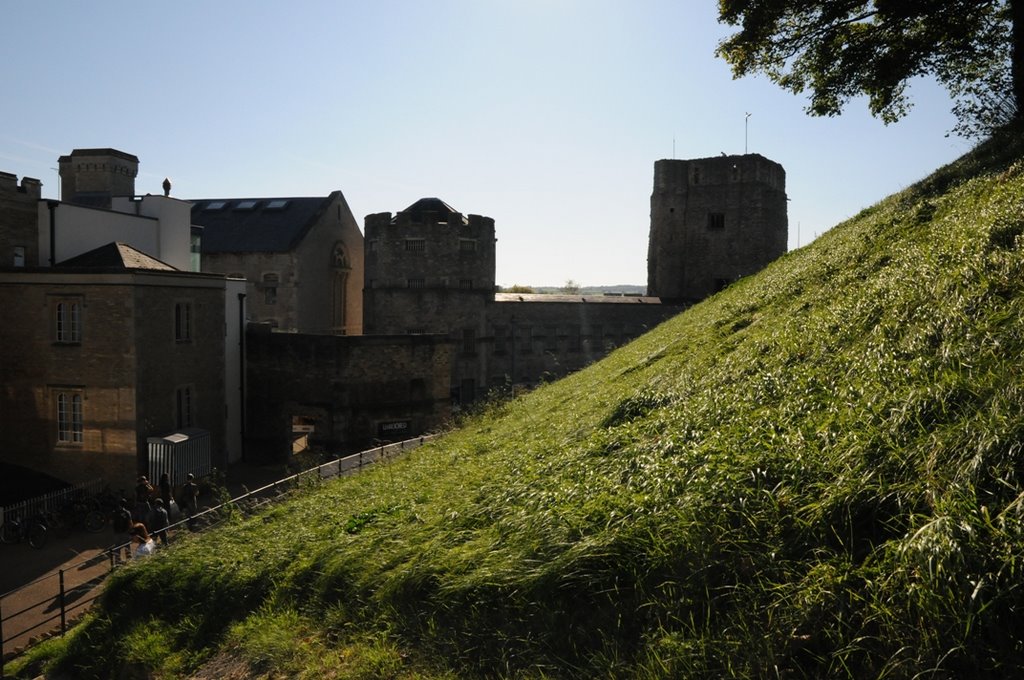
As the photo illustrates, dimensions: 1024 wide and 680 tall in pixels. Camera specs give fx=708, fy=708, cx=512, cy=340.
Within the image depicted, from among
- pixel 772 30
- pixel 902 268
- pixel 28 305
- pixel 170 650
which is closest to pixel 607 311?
pixel 772 30

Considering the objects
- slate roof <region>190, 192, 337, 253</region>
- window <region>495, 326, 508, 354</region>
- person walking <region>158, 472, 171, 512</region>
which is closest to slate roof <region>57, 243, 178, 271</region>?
person walking <region>158, 472, 171, 512</region>

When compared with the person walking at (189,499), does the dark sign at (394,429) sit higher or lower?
higher

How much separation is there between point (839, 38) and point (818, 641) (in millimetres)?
16374

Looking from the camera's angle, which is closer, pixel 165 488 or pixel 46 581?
pixel 46 581

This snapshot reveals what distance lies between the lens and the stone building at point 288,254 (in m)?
37.9

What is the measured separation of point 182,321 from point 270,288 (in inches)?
606

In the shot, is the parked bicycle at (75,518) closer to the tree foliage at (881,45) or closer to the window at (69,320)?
the window at (69,320)

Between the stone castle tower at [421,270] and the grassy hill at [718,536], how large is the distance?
26898 millimetres

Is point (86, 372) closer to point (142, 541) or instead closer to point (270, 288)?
point (142, 541)

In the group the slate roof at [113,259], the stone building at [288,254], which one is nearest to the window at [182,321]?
the slate roof at [113,259]

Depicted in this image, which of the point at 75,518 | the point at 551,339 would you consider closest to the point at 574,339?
the point at 551,339

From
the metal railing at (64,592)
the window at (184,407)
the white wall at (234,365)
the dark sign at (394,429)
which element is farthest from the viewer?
the dark sign at (394,429)

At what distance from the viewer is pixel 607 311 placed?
138 feet

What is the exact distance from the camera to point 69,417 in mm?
21328
